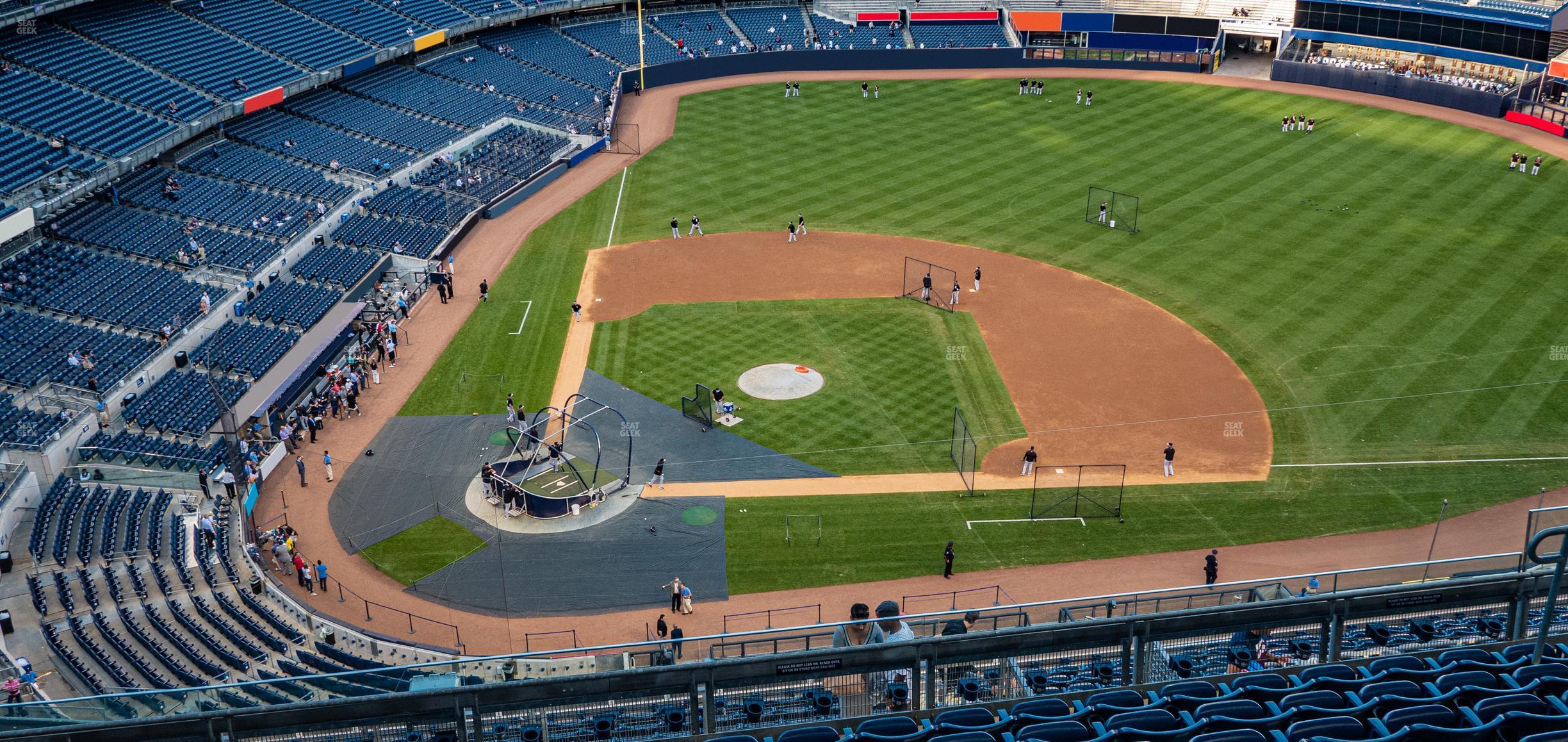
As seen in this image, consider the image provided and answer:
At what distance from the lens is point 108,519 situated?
3303cm

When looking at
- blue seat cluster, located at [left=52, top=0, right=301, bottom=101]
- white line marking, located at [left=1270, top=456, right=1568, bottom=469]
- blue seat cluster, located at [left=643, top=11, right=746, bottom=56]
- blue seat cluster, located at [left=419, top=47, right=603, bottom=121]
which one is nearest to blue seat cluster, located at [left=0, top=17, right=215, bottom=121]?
blue seat cluster, located at [left=52, top=0, right=301, bottom=101]

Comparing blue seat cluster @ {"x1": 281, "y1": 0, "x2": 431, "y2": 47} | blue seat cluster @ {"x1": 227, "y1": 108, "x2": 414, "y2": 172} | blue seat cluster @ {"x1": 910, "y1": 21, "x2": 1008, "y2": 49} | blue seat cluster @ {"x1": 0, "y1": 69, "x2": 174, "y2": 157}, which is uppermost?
blue seat cluster @ {"x1": 281, "y1": 0, "x2": 431, "y2": 47}

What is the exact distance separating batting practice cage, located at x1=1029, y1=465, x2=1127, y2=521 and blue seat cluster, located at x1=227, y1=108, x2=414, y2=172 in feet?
120

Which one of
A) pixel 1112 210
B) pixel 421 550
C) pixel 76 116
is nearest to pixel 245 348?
pixel 421 550

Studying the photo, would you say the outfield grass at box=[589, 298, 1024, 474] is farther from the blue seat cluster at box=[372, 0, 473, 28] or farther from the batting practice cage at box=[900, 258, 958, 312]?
the blue seat cluster at box=[372, 0, 473, 28]

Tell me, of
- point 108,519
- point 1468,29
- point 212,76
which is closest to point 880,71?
point 1468,29

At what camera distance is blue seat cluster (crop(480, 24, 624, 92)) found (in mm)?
75625

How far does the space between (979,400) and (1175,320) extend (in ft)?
34.1

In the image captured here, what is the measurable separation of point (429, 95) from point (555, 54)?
1208 cm

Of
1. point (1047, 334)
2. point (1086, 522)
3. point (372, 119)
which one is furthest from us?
point (372, 119)

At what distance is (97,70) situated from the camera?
5378 centimetres

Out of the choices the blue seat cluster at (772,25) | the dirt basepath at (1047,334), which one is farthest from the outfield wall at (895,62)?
the dirt basepath at (1047,334)

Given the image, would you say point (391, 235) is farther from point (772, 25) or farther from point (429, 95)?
point (772, 25)

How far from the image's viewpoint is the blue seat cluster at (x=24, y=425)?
35.3 m
